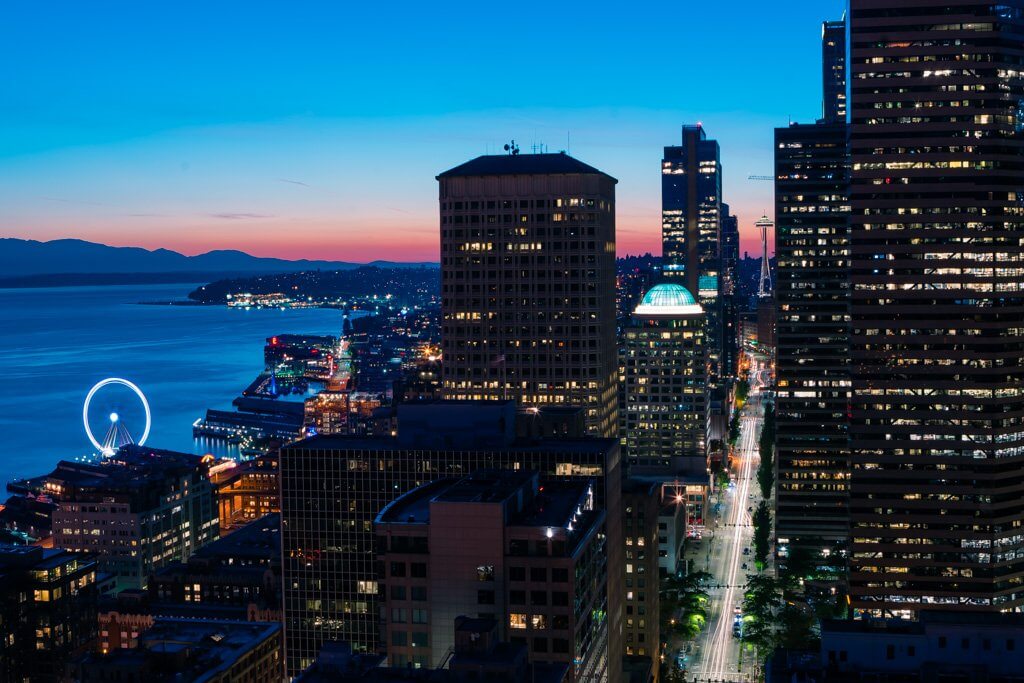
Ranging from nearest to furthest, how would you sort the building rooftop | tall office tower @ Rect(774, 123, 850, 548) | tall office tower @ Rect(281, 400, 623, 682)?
tall office tower @ Rect(281, 400, 623, 682)
the building rooftop
tall office tower @ Rect(774, 123, 850, 548)

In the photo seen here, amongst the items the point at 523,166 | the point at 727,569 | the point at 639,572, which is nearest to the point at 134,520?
the point at 523,166

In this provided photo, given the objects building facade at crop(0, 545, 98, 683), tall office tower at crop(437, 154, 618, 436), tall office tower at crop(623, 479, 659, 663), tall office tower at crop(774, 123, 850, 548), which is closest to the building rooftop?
tall office tower at crop(437, 154, 618, 436)

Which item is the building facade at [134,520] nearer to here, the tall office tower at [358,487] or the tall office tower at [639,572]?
the tall office tower at [358,487]

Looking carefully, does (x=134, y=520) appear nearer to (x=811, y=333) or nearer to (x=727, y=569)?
(x=727, y=569)

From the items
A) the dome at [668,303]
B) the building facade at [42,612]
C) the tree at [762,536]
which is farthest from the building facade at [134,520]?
the dome at [668,303]

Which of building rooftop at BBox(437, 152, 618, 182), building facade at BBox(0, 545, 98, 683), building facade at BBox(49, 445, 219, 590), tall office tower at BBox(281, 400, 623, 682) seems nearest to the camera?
tall office tower at BBox(281, 400, 623, 682)

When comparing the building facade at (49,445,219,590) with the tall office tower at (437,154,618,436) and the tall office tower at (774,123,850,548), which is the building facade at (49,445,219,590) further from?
the tall office tower at (774,123,850,548)
